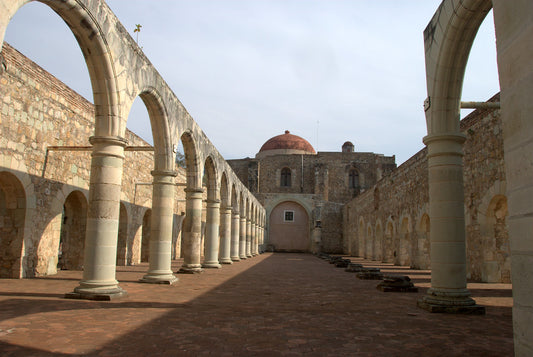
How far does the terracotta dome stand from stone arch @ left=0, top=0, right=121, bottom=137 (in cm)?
3854

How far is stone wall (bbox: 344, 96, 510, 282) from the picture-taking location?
1029cm

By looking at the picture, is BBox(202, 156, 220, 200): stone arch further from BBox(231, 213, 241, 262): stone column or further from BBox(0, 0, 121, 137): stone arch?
BBox(0, 0, 121, 137): stone arch

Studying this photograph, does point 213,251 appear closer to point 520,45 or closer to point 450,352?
point 450,352

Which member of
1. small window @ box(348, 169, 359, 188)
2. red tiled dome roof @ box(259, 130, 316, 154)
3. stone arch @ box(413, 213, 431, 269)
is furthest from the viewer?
red tiled dome roof @ box(259, 130, 316, 154)

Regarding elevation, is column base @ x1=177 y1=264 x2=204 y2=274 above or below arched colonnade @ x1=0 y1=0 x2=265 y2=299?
below

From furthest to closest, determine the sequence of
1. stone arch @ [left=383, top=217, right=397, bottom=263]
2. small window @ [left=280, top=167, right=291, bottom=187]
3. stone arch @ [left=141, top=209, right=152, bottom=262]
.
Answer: small window @ [left=280, top=167, right=291, bottom=187]
stone arch @ [left=383, top=217, right=397, bottom=263]
stone arch @ [left=141, top=209, right=152, bottom=262]

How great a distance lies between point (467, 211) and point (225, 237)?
9.58 meters

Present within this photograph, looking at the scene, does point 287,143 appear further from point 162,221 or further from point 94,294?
point 94,294

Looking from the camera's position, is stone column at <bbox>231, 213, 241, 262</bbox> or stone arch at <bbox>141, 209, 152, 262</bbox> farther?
stone column at <bbox>231, 213, 241, 262</bbox>

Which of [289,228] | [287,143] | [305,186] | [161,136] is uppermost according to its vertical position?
[287,143]

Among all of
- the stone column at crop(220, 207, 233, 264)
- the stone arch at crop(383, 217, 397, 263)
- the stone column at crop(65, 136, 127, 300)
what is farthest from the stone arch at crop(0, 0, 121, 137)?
the stone arch at crop(383, 217, 397, 263)

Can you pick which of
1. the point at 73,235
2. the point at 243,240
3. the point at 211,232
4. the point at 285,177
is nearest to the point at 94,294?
the point at 73,235

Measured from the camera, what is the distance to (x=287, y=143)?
45938 mm

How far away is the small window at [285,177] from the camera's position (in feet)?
134
